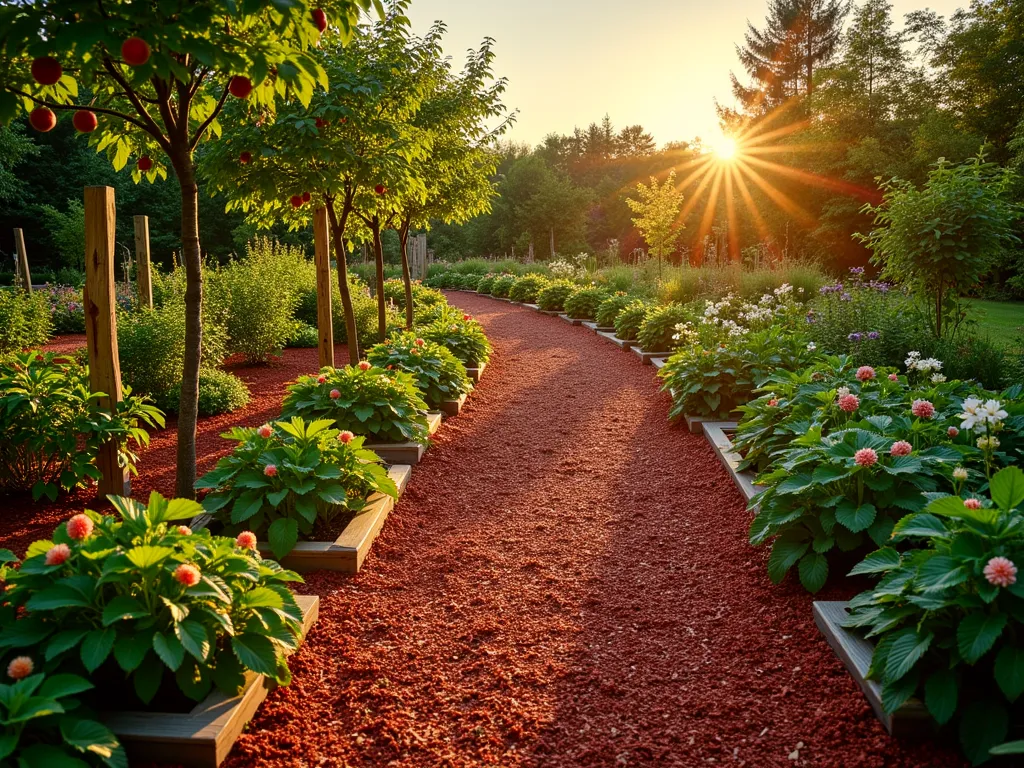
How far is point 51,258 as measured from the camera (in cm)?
2792

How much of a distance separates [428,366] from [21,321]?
6902mm

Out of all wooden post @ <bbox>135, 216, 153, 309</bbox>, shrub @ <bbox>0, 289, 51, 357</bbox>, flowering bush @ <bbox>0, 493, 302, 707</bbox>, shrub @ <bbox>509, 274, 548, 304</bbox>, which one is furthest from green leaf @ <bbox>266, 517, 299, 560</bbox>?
shrub @ <bbox>509, 274, 548, 304</bbox>

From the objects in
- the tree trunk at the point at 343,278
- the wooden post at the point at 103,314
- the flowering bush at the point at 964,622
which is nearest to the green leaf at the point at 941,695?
the flowering bush at the point at 964,622

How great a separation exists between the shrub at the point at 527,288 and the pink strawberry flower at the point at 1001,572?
15138 mm

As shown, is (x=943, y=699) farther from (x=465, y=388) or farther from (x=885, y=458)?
(x=465, y=388)

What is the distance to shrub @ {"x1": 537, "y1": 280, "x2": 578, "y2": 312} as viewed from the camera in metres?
14.8

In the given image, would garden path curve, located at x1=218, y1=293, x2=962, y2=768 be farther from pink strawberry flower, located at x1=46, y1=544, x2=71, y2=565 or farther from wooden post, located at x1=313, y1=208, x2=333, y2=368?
A: wooden post, located at x1=313, y1=208, x2=333, y2=368

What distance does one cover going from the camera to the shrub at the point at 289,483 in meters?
3.20

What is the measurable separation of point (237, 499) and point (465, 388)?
3507 millimetres

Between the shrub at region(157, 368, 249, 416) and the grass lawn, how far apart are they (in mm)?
7919

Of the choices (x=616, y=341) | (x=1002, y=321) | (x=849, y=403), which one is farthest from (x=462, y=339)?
(x=1002, y=321)

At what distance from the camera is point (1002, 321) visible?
13.5 meters

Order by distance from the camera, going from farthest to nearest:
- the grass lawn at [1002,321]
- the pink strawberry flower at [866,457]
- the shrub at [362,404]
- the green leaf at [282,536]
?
the grass lawn at [1002,321] → the shrub at [362,404] → the green leaf at [282,536] → the pink strawberry flower at [866,457]

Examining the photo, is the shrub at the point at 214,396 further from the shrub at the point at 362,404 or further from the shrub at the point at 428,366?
the shrub at the point at 362,404
